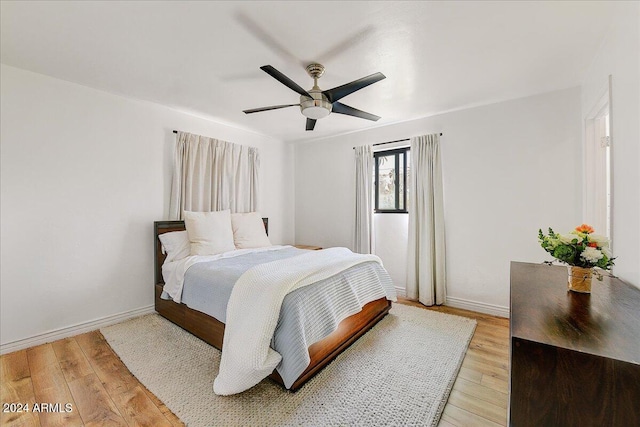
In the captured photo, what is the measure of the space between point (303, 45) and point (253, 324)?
1994mm

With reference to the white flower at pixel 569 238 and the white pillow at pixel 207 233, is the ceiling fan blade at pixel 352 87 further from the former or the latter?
the white pillow at pixel 207 233

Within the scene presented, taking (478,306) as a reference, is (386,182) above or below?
above

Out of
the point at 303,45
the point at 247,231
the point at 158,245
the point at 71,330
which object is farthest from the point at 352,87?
the point at 71,330

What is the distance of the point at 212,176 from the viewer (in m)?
3.66

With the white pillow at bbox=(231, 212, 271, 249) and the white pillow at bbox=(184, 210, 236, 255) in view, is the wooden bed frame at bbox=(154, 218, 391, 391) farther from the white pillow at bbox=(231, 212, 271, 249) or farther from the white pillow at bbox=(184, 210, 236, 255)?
the white pillow at bbox=(231, 212, 271, 249)

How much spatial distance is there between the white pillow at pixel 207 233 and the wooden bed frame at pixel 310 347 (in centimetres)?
26

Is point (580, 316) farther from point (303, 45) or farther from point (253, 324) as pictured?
point (303, 45)

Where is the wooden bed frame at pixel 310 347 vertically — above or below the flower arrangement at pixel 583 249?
below

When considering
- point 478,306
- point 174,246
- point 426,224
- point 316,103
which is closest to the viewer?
point 316,103

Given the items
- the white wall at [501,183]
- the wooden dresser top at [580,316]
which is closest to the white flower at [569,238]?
the wooden dresser top at [580,316]

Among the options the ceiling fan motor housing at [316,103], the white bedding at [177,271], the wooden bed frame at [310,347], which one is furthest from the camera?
the white bedding at [177,271]

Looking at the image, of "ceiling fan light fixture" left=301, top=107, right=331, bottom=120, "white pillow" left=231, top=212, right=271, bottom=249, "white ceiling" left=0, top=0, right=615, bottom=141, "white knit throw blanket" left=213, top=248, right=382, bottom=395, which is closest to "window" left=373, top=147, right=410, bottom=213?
"white ceiling" left=0, top=0, right=615, bottom=141

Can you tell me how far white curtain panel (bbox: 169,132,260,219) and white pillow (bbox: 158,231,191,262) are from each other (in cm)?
31

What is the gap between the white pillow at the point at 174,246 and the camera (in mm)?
3004
